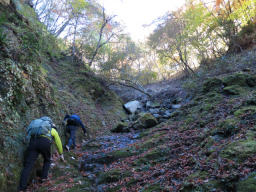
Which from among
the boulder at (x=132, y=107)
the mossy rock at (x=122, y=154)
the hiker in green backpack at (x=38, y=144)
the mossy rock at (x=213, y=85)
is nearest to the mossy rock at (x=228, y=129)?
the mossy rock at (x=122, y=154)

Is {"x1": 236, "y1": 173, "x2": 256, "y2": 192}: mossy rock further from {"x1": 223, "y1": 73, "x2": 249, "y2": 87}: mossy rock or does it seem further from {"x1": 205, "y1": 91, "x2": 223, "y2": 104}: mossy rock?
{"x1": 223, "y1": 73, "x2": 249, "y2": 87}: mossy rock

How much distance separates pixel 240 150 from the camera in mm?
3881

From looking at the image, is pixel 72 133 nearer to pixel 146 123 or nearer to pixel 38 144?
pixel 38 144

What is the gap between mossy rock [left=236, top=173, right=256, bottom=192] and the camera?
2812 millimetres

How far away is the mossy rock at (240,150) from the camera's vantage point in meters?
3.68

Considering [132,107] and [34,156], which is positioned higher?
[132,107]

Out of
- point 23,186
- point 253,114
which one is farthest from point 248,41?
point 23,186

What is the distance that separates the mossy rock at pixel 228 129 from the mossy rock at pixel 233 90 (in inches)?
185

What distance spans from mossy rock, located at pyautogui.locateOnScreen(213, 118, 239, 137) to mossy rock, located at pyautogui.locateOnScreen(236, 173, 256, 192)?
2473mm

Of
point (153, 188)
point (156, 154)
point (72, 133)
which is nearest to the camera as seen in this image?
point (153, 188)

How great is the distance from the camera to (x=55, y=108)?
8.38 meters

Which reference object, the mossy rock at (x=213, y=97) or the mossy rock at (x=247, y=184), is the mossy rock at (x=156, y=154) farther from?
the mossy rock at (x=213, y=97)

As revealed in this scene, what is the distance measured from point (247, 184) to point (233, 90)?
8.25 metres

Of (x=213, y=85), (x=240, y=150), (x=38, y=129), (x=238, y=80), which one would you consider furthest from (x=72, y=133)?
(x=238, y=80)
